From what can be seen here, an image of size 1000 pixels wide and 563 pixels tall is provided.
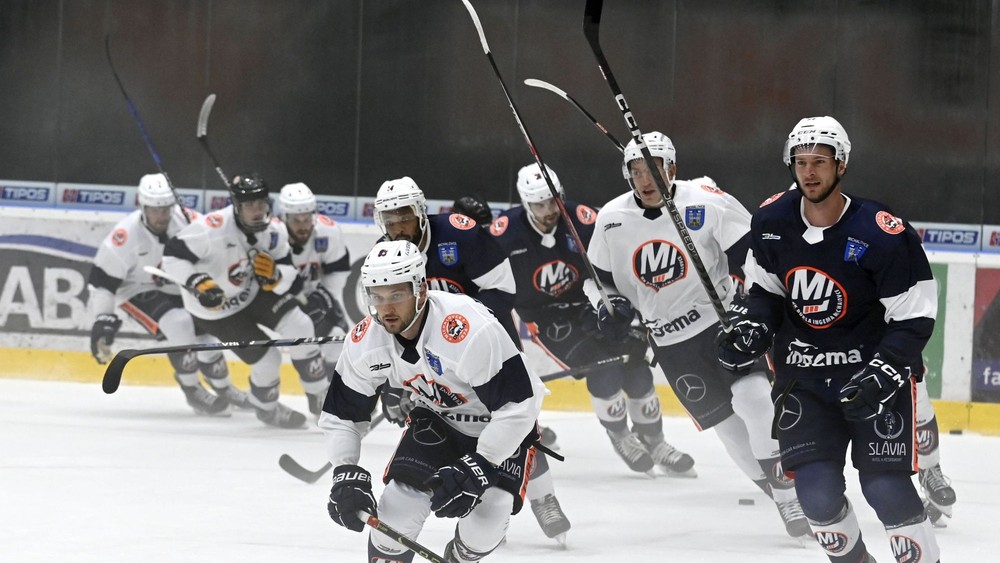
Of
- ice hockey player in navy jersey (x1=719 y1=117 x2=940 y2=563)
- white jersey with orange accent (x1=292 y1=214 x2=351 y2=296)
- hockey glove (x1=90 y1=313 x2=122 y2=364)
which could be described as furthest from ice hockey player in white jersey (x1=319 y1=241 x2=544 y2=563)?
hockey glove (x1=90 y1=313 x2=122 y2=364)

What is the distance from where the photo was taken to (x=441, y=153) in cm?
922

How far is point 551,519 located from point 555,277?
1811 mm

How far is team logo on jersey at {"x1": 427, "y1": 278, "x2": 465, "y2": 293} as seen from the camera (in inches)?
193

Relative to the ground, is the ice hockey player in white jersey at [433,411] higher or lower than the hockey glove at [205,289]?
higher

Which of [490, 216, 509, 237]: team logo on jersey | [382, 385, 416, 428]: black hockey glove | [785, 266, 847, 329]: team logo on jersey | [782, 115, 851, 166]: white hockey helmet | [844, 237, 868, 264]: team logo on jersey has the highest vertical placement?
[782, 115, 851, 166]: white hockey helmet

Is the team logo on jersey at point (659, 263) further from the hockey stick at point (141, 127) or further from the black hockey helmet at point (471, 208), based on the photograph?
the hockey stick at point (141, 127)

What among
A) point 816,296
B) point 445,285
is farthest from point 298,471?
point 816,296

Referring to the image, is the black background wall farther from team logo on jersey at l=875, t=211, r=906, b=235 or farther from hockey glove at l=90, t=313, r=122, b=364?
team logo on jersey at l=875, t=211, r=906, b=235

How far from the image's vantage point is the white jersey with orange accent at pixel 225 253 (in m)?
7.65

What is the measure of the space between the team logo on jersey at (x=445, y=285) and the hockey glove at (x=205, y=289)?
2.83 m

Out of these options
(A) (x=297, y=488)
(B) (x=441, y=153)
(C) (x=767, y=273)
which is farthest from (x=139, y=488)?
(B) (x=441, y=153)

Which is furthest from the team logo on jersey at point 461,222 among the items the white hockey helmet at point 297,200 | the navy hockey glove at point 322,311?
the navy hockey glove at point 322,311

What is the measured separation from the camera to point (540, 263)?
6434mm

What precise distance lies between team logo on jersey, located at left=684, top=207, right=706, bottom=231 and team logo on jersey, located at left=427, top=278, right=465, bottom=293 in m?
0.87
